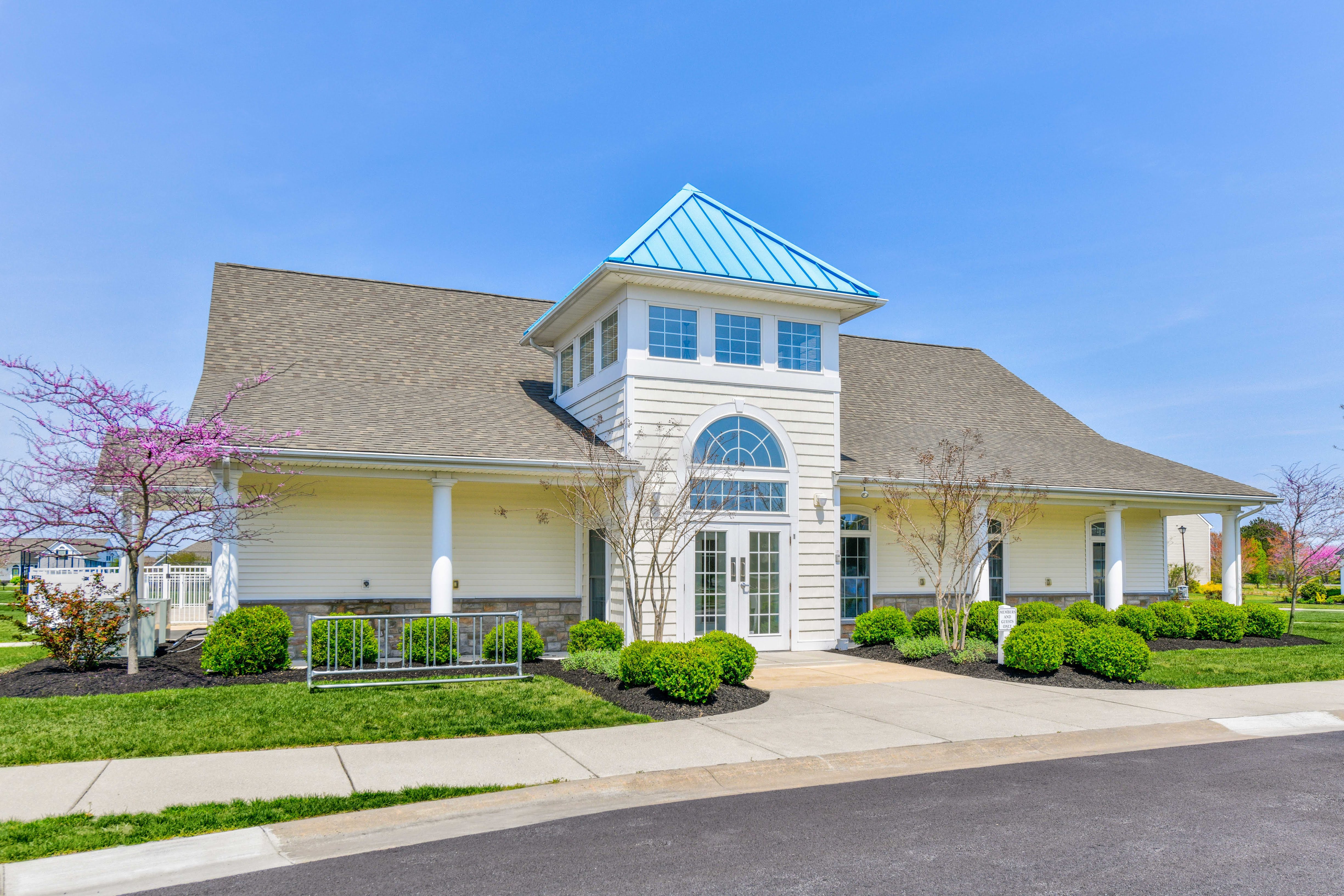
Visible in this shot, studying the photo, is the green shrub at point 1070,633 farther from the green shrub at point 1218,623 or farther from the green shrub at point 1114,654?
the green shrub at point 1218,623

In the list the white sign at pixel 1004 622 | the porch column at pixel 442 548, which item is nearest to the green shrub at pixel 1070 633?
the white sign at pixel 1004 622

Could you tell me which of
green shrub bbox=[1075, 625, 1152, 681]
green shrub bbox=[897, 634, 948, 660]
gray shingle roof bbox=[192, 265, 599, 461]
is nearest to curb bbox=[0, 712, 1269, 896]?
green shrub bbox=[1075, 625, 1152, 681]

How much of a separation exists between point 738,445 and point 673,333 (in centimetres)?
227

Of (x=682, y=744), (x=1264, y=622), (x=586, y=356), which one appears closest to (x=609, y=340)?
(x=586, y=356)

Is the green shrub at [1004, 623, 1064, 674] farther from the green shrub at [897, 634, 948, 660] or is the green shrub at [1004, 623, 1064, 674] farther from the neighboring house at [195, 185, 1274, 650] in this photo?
the neighboring house at [195, 185, 1274, 650]

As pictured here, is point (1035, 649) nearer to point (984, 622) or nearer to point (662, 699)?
point (984, 622)

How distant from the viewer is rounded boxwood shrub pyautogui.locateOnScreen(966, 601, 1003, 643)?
1628 cm

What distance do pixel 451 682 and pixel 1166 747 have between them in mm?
8328

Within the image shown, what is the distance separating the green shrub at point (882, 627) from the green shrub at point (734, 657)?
536cm

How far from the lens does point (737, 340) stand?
651 inches

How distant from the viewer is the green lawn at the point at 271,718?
850 centimetres

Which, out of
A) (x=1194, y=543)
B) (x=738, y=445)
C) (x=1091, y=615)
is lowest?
(x=1091, y=615)

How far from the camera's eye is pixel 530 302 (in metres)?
22.4

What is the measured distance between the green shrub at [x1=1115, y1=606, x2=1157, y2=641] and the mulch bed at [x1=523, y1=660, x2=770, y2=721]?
30.9 ft
